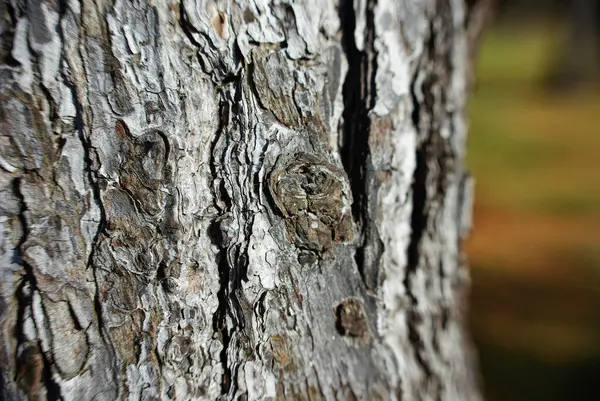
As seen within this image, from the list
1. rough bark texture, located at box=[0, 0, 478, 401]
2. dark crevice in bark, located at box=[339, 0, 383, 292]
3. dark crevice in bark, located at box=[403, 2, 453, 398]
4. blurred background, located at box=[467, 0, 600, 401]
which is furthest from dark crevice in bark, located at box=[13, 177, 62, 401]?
blurred background, located at box=[467, 0, 600, 401]

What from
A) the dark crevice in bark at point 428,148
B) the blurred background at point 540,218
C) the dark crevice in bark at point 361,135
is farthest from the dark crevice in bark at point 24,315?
the blurred background at point 540,218

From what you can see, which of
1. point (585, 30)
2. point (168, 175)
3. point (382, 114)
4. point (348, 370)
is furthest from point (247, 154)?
point (585, 30)

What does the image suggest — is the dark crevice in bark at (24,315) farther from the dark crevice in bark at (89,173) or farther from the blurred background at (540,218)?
the blurred background at (540,218)

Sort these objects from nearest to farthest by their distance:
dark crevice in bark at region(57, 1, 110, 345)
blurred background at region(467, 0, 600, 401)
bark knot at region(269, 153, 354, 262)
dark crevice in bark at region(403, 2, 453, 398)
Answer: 1. dark crevice in bark at region(57, 1, 110, 345)
2. bark knot at region(269, 153, 354, 262)
3. dark crevice in bark at region(403, 2, 453, 398)
4. blurred background at region(467, 0, 600, 401)

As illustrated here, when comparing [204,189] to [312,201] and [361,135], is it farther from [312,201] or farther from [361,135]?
[361,135]

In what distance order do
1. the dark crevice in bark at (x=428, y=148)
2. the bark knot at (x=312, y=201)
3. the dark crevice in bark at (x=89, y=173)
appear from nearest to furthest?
the dark crevice in bark at (x=89, y=173), the bark knot at (x=312, y=201), the dark crevice in bark at (x=428, y=148)

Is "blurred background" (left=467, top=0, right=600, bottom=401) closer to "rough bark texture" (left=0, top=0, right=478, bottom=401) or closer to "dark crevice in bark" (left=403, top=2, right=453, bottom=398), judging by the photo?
"dark crevice in bark" (left=403, top=2, right=453, bottom=398)

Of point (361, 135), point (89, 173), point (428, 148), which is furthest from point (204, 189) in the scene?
point (428, 148)
